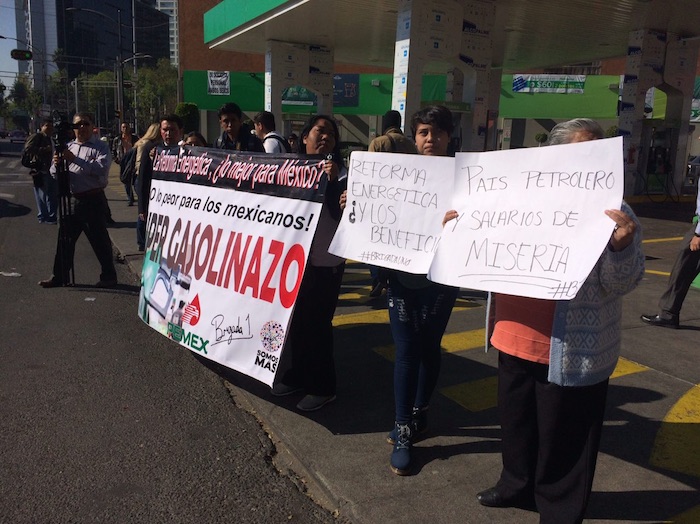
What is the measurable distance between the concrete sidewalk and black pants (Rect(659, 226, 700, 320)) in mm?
250

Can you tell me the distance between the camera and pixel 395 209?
121 inches

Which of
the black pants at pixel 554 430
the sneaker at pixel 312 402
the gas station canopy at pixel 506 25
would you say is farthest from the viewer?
the gas station canopy at pixel 506 25

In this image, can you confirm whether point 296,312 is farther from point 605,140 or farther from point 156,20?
point 156,20

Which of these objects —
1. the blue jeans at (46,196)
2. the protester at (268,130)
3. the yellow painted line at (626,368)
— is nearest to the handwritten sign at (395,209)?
the protester at (268,130)

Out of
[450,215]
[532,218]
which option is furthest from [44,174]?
[532,218]

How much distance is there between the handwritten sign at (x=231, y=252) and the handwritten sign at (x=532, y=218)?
105 centimetres

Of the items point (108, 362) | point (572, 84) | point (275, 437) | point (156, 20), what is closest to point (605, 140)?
point (275, 437)

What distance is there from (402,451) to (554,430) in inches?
38.9

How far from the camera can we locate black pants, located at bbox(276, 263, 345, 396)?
148 inches

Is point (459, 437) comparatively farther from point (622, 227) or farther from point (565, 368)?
point (622, 227)

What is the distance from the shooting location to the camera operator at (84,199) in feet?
22.2

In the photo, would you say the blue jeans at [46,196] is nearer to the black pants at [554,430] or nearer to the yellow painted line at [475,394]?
the yellow painted line at [475,394]

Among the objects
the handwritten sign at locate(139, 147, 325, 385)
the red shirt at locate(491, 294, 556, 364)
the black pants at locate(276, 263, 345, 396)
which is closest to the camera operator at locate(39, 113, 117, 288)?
the handwritten sign at locate(139, 147, 325, 385)

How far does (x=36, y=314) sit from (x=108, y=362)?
180 centimetres
